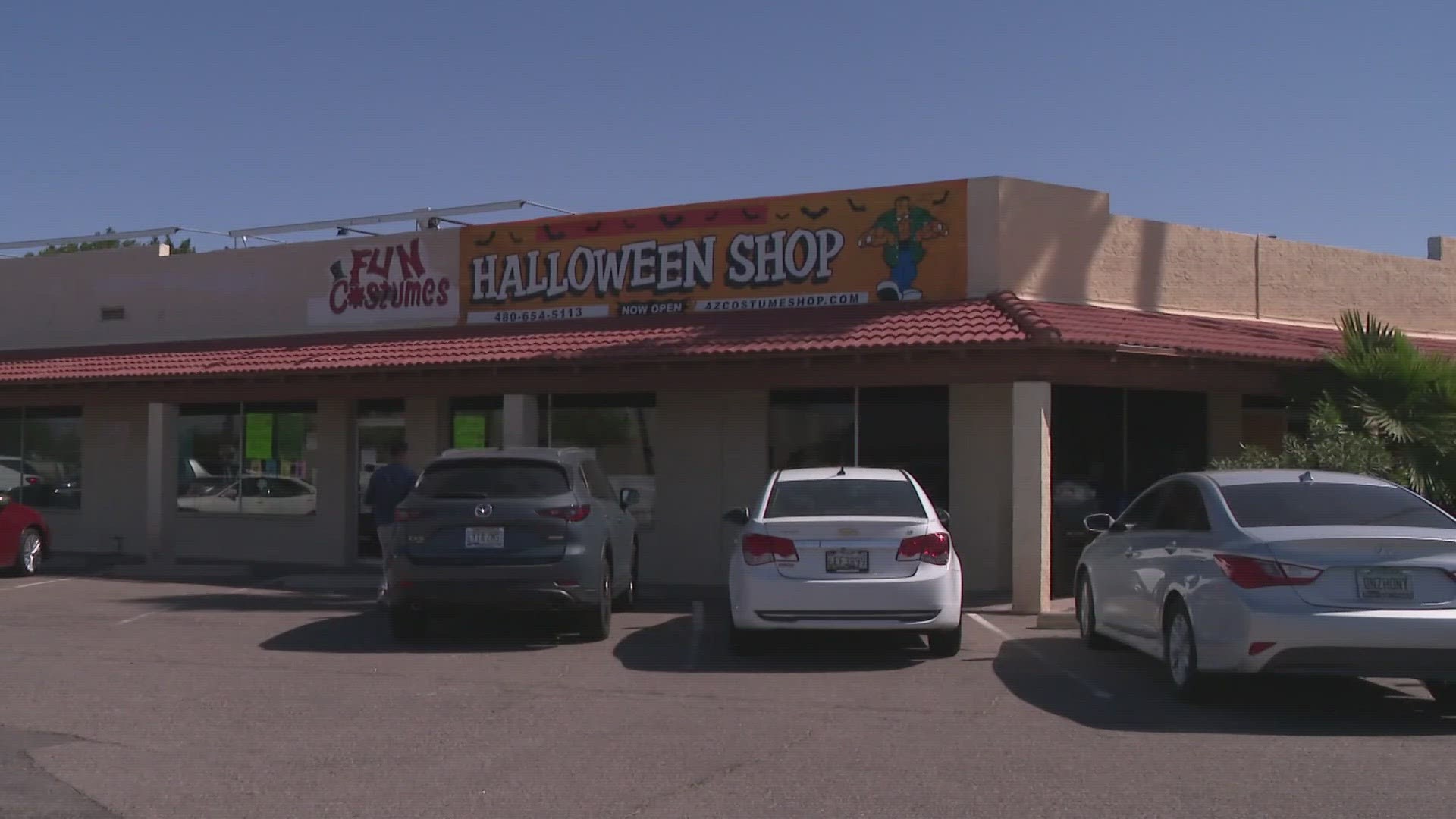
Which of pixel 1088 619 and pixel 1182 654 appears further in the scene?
pixel 1088 619

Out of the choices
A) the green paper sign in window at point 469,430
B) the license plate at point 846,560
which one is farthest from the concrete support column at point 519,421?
the license plate at point 846,560

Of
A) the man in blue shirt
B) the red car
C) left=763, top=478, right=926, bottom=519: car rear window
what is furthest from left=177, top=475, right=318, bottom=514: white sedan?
left=763, top=478, right=926, bottom=519: car rear window

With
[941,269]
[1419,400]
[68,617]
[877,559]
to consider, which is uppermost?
[941,269]

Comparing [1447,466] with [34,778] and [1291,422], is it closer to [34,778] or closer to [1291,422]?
[1291,422]

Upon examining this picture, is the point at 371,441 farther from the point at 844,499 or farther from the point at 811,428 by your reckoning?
the point at 844,499

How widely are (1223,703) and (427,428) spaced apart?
41.6ft

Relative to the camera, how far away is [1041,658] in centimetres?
1133

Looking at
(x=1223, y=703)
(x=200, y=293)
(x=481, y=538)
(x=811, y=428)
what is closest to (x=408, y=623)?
(x=481, y=538)

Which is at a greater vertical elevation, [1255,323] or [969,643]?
[1255,323]

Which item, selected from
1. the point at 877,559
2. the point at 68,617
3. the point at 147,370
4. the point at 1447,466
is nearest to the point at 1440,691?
the point at 877,559

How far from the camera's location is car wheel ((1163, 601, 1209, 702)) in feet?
29.1

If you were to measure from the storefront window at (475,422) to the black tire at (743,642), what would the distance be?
325 inches

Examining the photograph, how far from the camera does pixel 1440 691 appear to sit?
355 inches

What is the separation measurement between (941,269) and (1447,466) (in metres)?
5.72
